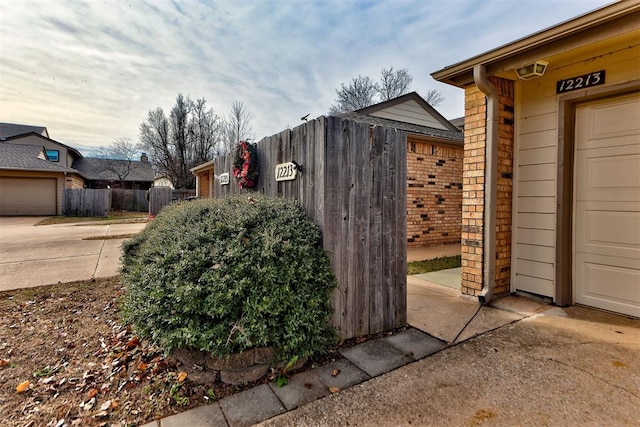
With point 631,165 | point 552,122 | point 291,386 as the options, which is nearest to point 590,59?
point 552,122

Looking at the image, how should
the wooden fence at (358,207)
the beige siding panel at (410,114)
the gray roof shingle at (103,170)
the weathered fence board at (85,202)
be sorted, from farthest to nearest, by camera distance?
the gray roof shingle at (103,170), the weathered fence board at (85,202), the beige siding panel at (410,114), the wooden fence at (358,207)

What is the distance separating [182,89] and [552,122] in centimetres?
2430

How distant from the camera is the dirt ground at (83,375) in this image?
5.82ft

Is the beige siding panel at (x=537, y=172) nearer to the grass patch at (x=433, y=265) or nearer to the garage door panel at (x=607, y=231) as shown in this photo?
the garage door panel at (x=607, y=231)

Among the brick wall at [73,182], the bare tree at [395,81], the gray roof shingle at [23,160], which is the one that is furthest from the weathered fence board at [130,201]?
the bare tree at [395,81]

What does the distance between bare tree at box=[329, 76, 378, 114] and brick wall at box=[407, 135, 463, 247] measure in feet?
47.1

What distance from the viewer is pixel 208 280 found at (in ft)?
6.69

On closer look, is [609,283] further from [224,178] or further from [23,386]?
[224,178]

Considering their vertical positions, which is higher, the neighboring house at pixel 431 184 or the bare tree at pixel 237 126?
the bare tree at pixel 237 126

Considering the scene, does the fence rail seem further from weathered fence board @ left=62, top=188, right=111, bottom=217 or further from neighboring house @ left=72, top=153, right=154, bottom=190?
neighboring house @ left=72, top=153, right=154, bottom=190

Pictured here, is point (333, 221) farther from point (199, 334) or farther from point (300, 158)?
point (199, 334)

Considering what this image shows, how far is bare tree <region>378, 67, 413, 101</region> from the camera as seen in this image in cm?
1991

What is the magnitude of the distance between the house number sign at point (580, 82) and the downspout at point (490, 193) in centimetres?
62

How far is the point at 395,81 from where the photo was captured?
791 inches
